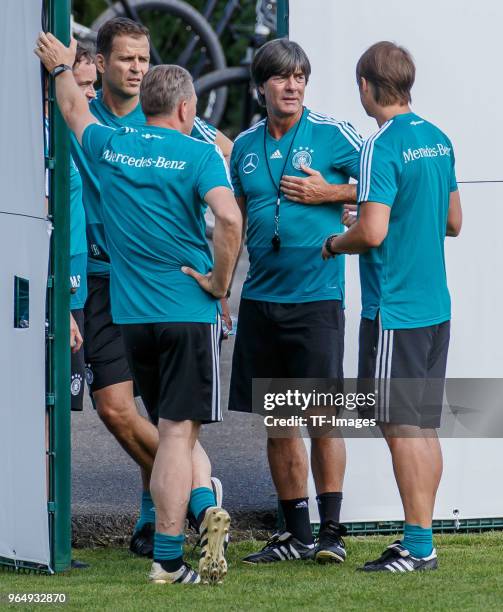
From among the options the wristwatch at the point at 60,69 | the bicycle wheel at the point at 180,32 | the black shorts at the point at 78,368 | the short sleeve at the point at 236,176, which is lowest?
the black shorts at the point at 78,368

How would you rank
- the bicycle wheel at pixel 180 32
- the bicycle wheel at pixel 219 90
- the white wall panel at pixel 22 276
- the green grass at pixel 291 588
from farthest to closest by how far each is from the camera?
1. the bicycle wheel at pixel 180 32
2. the bicycle wheel at pixel 219 90
3. the white wall panel at pixel 22 276
4. the green grass at pixel 291 588

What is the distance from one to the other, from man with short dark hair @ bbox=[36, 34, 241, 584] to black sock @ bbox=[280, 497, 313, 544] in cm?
62

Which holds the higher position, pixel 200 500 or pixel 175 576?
pixel 200 500

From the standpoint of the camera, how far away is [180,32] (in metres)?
15.6

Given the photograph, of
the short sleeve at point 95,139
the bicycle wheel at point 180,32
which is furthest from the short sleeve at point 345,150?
the bicycle wheel at point 180,32

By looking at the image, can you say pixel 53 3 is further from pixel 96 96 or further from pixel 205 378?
pixel 205 378

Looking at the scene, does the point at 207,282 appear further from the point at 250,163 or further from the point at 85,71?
the point at 85,71

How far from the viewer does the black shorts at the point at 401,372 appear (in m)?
5.21

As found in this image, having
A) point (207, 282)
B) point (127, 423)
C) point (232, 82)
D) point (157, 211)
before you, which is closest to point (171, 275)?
point (207, 282)

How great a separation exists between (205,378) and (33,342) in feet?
2.36

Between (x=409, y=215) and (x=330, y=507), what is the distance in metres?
1.28

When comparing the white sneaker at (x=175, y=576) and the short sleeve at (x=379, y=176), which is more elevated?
the short sleeve at (x=379, y=176)

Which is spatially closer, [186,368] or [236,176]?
[186,368]

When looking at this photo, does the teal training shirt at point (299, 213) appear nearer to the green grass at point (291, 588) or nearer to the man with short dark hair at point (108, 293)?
the man with short dark hair at point (108, 293)
